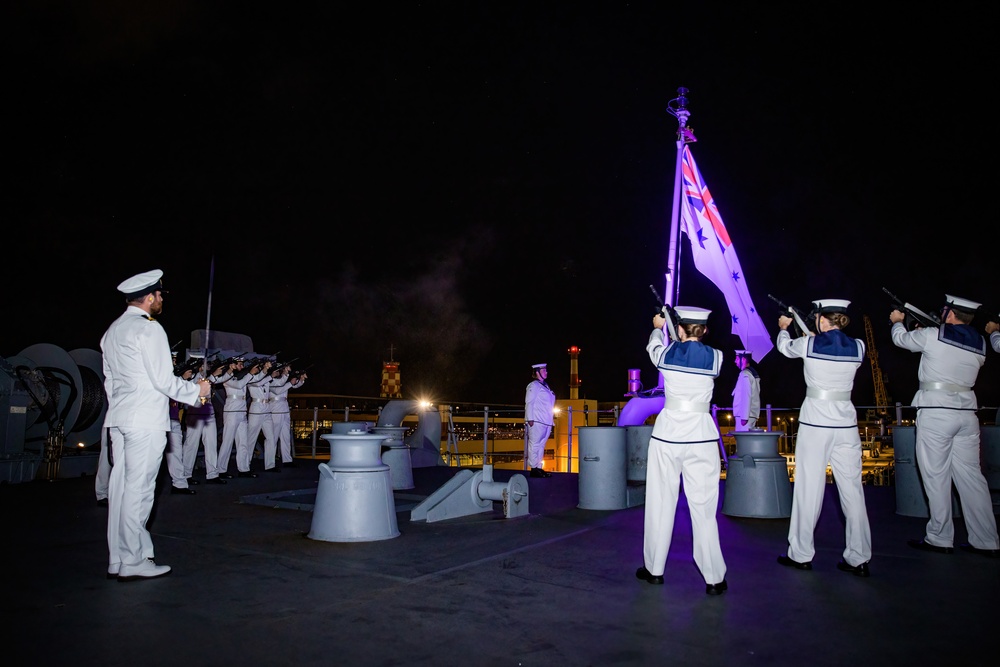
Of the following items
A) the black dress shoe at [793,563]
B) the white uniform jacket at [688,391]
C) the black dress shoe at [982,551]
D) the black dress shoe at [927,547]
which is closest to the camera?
the white uniform jacket at [688,391]

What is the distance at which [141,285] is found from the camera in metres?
4.82

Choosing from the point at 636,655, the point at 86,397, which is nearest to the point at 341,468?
the point at 636,655

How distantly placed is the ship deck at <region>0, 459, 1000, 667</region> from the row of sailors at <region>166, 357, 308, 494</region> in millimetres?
3285

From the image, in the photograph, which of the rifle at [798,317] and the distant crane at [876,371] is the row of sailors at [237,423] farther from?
the distant crane at [876,371]

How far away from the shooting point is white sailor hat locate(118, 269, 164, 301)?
479 centimetres

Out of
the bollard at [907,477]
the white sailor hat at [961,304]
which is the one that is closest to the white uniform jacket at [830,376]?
the white sailor hat at [961,304]

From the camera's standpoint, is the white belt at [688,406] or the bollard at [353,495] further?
the bollard at [353,495]

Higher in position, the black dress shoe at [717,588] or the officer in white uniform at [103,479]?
the officer in white uniform at [103,479]

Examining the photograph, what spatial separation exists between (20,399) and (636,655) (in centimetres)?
1092

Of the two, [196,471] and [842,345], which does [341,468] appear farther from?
[196,471]

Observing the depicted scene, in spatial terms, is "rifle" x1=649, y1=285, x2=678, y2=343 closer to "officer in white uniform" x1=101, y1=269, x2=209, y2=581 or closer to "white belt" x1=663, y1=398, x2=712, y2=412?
"white belt" x1=663, y1=398, x2=712, y2=412

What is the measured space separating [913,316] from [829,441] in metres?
1.96

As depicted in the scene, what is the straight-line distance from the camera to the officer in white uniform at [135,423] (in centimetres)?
443

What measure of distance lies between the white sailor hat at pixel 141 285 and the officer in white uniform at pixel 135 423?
0.01 metres
